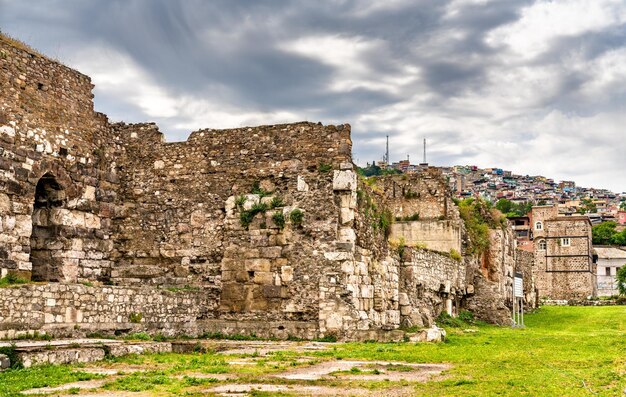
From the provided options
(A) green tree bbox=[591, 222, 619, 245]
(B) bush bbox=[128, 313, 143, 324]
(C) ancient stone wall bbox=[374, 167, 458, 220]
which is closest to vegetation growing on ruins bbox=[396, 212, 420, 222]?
(C) ancient stone wall bbox=[374, 167, 458, 220]

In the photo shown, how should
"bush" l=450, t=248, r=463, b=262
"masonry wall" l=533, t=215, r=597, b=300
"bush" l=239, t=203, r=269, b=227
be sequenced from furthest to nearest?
1. "masonry wall" l=533, t=215, r=597, b=300
2. "bush" l=450, t=248, r=463, b=262
3. "bush" l=239, t=203, r=269, b=227

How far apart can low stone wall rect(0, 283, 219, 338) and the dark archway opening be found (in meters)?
2.54

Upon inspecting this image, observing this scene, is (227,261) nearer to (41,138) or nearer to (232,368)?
(41,138)

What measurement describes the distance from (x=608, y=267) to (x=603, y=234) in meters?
23.7

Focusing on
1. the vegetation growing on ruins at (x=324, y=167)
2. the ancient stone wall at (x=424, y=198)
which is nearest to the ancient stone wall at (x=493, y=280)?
the ancient stone wall at (x=424, y=198)

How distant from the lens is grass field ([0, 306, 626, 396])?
32.1 feet

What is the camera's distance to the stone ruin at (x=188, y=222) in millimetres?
17953

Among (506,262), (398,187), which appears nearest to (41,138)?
(398,187)

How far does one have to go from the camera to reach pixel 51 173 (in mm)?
18938

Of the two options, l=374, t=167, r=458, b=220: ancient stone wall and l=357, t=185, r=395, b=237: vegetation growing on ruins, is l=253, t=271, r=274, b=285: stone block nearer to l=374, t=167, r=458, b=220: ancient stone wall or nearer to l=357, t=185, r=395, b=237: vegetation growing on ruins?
l=357, t=185, r=395, b=237: vegetation growing on ruins

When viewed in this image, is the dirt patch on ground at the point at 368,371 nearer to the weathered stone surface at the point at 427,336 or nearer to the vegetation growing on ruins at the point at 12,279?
the weathered stone surface at the point at 427,336

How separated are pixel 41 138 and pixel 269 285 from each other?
→ 286 inches

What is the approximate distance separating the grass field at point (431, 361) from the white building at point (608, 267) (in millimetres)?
96015

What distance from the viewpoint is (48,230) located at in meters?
19.1
